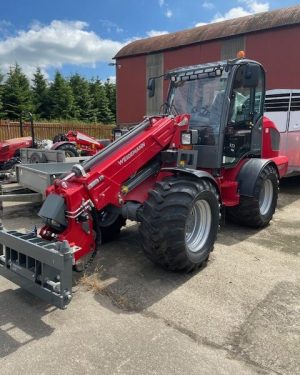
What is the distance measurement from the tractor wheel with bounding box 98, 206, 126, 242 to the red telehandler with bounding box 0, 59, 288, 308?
0.06ft

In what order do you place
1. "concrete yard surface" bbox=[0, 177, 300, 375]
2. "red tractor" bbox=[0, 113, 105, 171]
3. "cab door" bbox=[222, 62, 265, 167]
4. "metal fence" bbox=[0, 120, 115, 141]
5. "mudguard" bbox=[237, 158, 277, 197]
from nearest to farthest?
"concrete yard surface" bbox=[0, 177, 300, 375]
"cab door" bbox=[222, 62, 265, 167]
"mudguard" bbox=[237, 158, 277, 197]
"red tractor" bbox=[0, 113, 105, 171]
"metal fence" bbox=[0, 120, 115, 141]

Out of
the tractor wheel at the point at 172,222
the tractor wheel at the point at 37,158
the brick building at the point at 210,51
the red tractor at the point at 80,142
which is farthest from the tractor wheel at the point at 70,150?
the tractor wheel at the point at 172,222

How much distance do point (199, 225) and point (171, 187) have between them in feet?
2.48

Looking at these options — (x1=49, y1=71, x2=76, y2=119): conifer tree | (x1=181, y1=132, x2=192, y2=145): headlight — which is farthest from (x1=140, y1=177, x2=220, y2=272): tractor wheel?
(x1=49, y1=71, x2=76, y2=119): conifer tree

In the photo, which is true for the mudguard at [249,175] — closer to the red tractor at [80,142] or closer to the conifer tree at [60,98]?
the red tractor at [80,142]

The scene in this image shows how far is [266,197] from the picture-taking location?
253 inches

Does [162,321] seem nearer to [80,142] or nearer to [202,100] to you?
[202,100]

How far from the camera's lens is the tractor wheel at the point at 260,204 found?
5.75 meters

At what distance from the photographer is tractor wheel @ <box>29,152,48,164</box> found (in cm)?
877

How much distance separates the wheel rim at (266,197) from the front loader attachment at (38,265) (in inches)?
152

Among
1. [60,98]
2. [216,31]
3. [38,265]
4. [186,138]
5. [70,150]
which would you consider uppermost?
[216,31]

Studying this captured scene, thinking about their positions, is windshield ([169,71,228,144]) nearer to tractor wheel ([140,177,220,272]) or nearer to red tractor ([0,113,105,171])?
tractor wheel ([140,177,220,272])

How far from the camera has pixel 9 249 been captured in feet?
12.1

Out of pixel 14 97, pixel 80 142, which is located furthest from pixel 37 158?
pixel 14 97
